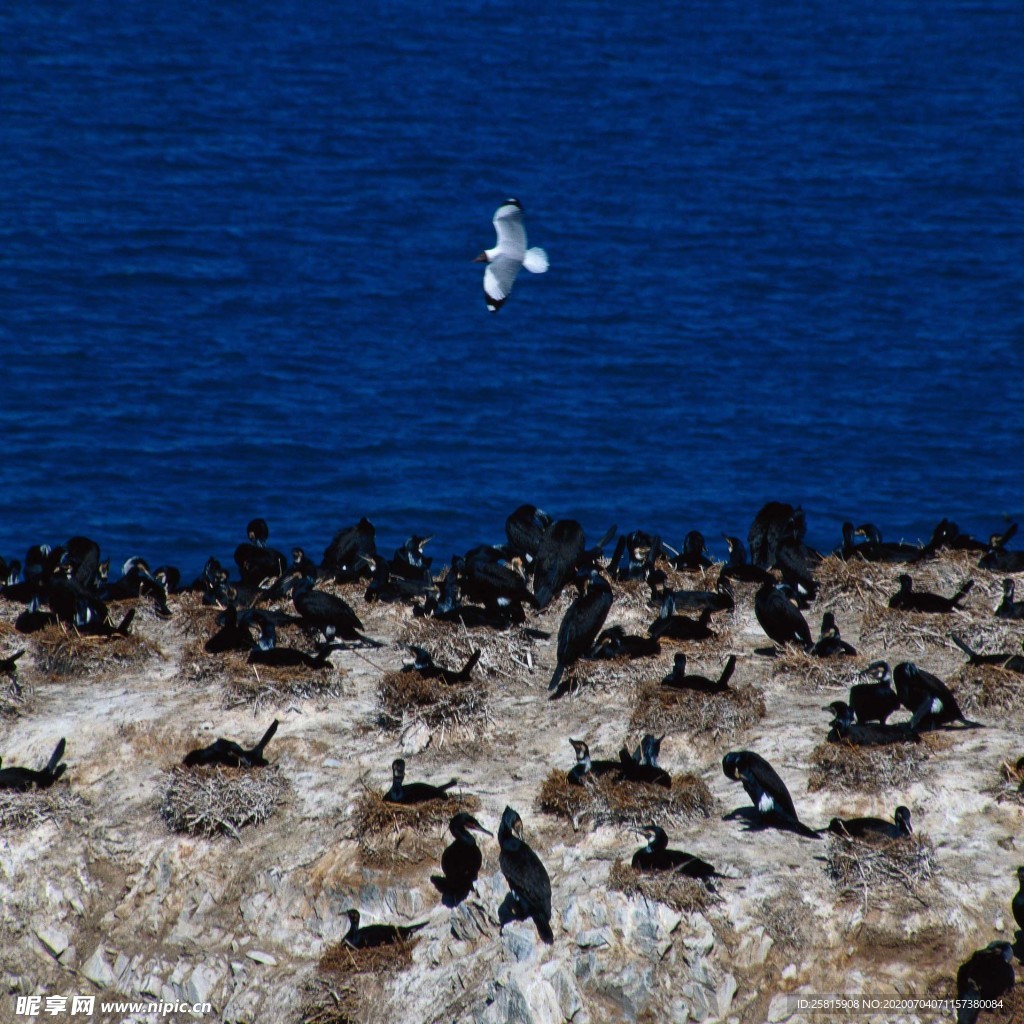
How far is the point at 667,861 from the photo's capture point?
14711 millimetres

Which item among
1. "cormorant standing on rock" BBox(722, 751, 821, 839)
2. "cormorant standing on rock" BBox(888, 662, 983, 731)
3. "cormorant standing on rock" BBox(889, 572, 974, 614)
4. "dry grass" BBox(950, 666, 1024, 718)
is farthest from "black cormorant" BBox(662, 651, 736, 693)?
"cormorant standing on rock" BBox(889, 572, 974, 614)

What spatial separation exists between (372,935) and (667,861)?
2712mm

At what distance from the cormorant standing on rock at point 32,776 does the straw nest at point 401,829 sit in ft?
10.9

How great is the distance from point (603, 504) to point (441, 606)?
2724 cm

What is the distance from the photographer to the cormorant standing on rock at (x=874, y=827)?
14941mm

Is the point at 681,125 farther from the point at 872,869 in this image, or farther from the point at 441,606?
the point at 872,869

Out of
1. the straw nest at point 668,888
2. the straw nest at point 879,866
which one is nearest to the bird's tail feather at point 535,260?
the straw nest at point 668,888

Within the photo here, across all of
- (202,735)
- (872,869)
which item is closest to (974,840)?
(872,869)

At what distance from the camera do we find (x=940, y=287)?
63281mm

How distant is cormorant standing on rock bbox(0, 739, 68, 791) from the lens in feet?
55.8

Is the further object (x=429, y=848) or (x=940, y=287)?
(x=940, y=287)

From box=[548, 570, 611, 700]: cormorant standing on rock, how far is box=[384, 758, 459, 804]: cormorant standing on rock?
267cm

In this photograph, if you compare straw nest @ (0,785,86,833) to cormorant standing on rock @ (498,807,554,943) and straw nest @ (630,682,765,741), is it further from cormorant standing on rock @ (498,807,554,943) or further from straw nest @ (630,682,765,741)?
straw nest @ (630,682,765,741)

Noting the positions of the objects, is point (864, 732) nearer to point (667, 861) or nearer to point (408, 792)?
point (667, 861)
